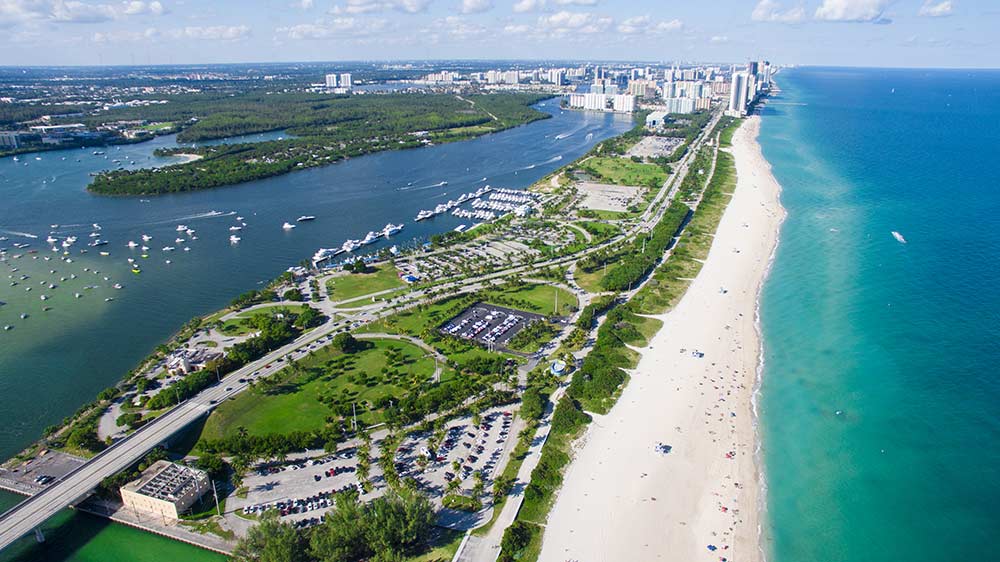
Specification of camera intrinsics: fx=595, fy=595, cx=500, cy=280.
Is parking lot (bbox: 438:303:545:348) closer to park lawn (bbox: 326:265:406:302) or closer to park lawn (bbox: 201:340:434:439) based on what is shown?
park lawn (bbox: 201:340:434:439)

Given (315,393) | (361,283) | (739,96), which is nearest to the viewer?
(315,393)

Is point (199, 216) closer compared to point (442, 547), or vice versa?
point (442, 547)

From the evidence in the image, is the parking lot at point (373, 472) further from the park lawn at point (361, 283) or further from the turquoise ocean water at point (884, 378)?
the park lawn at point (361, 283)

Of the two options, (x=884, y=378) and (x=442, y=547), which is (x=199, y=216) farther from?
(x=884, y=378)

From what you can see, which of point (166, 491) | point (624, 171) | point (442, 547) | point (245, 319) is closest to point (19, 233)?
point (245, 319)

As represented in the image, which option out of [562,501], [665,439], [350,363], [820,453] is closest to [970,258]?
[820,453]

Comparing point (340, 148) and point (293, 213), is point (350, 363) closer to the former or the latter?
point (293, 213)

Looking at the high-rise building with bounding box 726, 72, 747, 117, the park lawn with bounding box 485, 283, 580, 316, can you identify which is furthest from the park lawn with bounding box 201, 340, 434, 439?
the high-rise building with bounding box 726, 72, 747, 117
